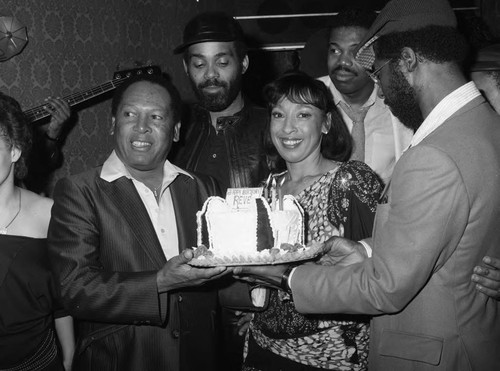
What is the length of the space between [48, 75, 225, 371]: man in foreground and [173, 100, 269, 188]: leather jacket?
0.76 metres

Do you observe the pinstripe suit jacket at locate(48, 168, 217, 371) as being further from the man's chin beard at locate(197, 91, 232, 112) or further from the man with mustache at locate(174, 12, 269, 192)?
the man's chin beard at locate(197, 91, 232, 112)

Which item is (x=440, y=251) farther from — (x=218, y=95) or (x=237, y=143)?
(x=218, y=95)

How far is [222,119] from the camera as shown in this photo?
3.53 meters

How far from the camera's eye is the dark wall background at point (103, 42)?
4.61 meters

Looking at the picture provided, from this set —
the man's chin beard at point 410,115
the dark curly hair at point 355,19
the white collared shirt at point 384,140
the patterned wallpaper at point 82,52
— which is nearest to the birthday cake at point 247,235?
the man's chin beard at point 410,115

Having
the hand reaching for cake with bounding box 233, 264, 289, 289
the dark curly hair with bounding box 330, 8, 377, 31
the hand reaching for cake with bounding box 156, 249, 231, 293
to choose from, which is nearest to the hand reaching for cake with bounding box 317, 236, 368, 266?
the hand reaching for cake with bounding box 233, 264, 289, 289

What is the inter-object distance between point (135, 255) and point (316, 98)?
1233 millimetres

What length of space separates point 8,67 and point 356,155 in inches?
120

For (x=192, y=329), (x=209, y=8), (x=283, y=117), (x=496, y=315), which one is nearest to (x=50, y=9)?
(x=209, y=8)

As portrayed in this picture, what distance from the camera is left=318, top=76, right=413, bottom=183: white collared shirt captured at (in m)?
3.54

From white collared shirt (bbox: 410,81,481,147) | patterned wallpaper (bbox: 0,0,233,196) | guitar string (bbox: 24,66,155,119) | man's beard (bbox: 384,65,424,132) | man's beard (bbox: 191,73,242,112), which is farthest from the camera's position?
patterned wallpaper (bbox: 0,0,233,196)

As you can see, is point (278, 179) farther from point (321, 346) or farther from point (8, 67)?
point (8, 67)

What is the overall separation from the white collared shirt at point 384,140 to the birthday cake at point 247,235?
1.53 meters

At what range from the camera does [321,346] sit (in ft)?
7.78
